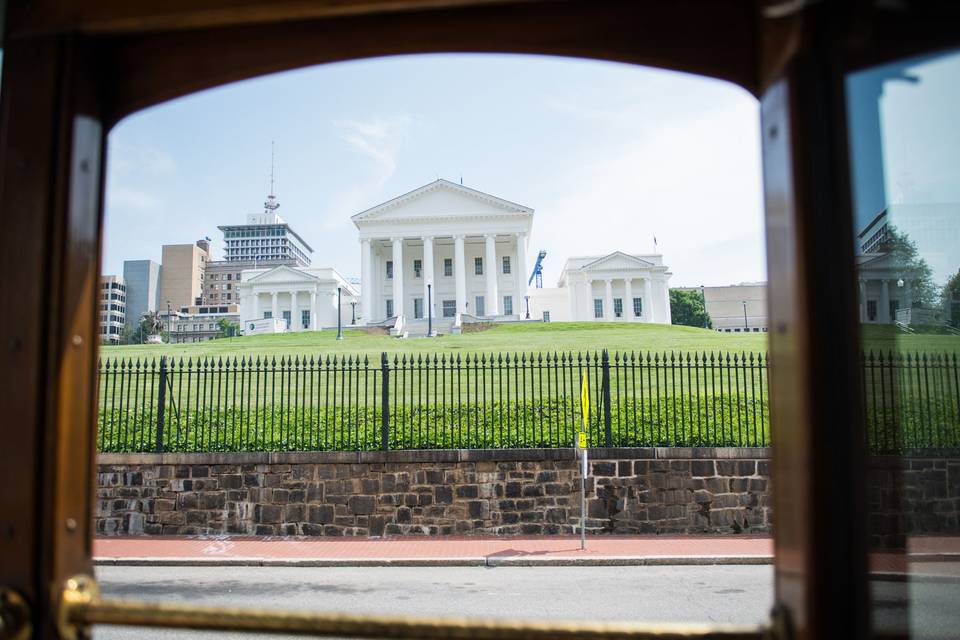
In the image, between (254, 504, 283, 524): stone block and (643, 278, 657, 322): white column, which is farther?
(643, 278, 657, 322): white column

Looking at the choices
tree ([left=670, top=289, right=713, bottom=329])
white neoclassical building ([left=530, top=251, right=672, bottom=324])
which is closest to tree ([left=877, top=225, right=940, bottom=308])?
white neoclassical building ([left=530, top=251, right=672, bottom=324])

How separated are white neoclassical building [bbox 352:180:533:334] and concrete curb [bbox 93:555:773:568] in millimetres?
50783

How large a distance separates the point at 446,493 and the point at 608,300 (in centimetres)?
5610

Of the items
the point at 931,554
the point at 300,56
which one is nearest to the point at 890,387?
the point at 931,554

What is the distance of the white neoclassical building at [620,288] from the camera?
63.9 m

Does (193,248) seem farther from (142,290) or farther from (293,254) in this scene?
(293,254)

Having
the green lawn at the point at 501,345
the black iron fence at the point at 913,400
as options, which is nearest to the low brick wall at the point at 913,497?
the black iron fence at the point at 913,400

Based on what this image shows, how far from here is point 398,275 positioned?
63.2m

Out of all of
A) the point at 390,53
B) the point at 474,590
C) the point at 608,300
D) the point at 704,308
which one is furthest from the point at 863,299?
the point at 704,308

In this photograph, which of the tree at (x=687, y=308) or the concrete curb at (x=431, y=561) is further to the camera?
the tree at (x=687, y=308)

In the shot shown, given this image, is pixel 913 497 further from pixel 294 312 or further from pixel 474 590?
pixel 294 312

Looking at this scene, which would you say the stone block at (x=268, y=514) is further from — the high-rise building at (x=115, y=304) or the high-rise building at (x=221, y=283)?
the high-rise building at (x=221, y=283)

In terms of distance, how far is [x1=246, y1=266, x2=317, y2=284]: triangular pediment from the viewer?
67.6m

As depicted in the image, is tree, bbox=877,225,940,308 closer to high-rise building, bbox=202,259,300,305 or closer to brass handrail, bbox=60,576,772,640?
brass handrail, bbox=60,576,772,640
